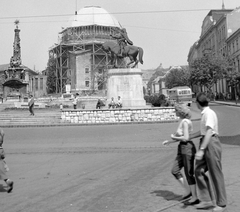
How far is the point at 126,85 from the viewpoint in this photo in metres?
25.1

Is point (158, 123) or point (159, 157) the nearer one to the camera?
point (159, 157)

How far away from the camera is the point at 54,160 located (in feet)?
31.1

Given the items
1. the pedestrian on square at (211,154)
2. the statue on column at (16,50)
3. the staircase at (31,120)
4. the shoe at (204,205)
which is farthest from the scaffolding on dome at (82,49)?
the pedestrian on square at (211,154)

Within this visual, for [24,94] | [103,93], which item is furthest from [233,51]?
[24,94]

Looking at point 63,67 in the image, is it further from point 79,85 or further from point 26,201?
point 26,201

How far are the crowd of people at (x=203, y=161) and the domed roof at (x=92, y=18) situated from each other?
68.9 metres

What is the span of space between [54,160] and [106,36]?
6362cm

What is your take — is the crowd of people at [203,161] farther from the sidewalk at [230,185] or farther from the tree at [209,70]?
the tree at [209,70]

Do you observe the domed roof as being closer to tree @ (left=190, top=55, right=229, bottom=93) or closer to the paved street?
tree @ (left=190, top=55, right=229, bottom=93)

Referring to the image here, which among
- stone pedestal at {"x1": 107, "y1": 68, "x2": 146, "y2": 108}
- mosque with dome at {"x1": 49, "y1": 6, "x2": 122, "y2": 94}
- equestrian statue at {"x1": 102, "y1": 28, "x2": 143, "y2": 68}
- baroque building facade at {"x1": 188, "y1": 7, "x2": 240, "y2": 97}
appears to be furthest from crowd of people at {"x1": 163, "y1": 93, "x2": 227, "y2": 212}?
mosque with dome at {"x1": 49, "y1": 6, "x2": 122, "y2": 94}

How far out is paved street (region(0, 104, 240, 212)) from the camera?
16.7 ft

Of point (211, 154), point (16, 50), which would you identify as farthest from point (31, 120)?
point (16, 50)

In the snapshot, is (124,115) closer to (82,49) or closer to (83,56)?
(83,56)

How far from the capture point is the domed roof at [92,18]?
72.0m
